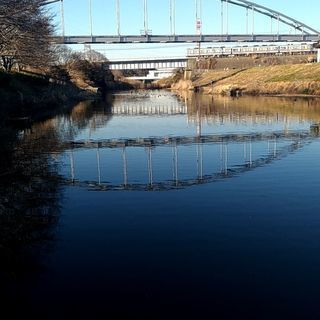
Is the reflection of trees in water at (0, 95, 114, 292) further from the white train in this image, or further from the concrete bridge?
the concrete bridge

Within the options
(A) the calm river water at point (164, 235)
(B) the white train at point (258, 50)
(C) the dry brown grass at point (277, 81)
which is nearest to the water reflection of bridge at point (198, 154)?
(A) the calm river water at point (164, 235)

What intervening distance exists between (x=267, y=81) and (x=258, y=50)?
2036 inches

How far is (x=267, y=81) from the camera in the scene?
86.3 metres

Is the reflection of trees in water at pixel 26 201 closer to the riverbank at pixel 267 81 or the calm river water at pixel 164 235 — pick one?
the calm river water at pixel 164 235

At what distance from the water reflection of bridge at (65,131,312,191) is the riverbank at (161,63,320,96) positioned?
4426cm

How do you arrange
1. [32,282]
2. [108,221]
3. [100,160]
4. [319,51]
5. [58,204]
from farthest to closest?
[319,51], [100,160], [58,204], [108,221], [32,282]

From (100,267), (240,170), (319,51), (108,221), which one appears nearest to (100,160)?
(240,170)

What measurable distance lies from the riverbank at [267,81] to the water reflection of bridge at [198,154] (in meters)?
44.3

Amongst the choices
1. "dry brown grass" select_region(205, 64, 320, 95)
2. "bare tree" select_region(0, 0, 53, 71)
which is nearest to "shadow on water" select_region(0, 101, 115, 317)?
"bare tree" select_region(0, 0, 53, 71)

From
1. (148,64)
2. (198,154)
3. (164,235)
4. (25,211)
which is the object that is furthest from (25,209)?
(148,64)

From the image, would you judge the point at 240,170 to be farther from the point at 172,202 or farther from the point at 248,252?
the point at 248,252

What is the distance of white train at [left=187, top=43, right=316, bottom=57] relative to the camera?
12975 centimetres

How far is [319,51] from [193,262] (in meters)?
97.5

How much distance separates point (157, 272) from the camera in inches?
364
